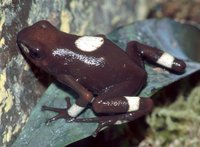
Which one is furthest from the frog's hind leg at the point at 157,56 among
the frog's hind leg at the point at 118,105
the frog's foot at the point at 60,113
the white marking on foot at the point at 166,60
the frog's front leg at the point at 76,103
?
the frog's foot at the point at 60,113

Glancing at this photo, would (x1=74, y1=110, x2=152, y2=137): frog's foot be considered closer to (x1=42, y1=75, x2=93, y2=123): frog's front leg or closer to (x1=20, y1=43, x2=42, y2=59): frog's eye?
(x1=42, y1=75, x2=93, y2=123): frog's front leg

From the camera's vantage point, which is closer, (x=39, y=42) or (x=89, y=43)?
(x=39, y=42)

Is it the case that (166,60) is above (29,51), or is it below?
below

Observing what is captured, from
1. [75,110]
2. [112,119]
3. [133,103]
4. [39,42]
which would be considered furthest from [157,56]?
[39,42]

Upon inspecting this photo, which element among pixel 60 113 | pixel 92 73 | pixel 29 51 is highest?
pixel 29 51

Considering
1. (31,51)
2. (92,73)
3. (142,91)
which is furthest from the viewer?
(142,91)

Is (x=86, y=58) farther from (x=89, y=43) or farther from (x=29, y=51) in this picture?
(x=29, y=51)
